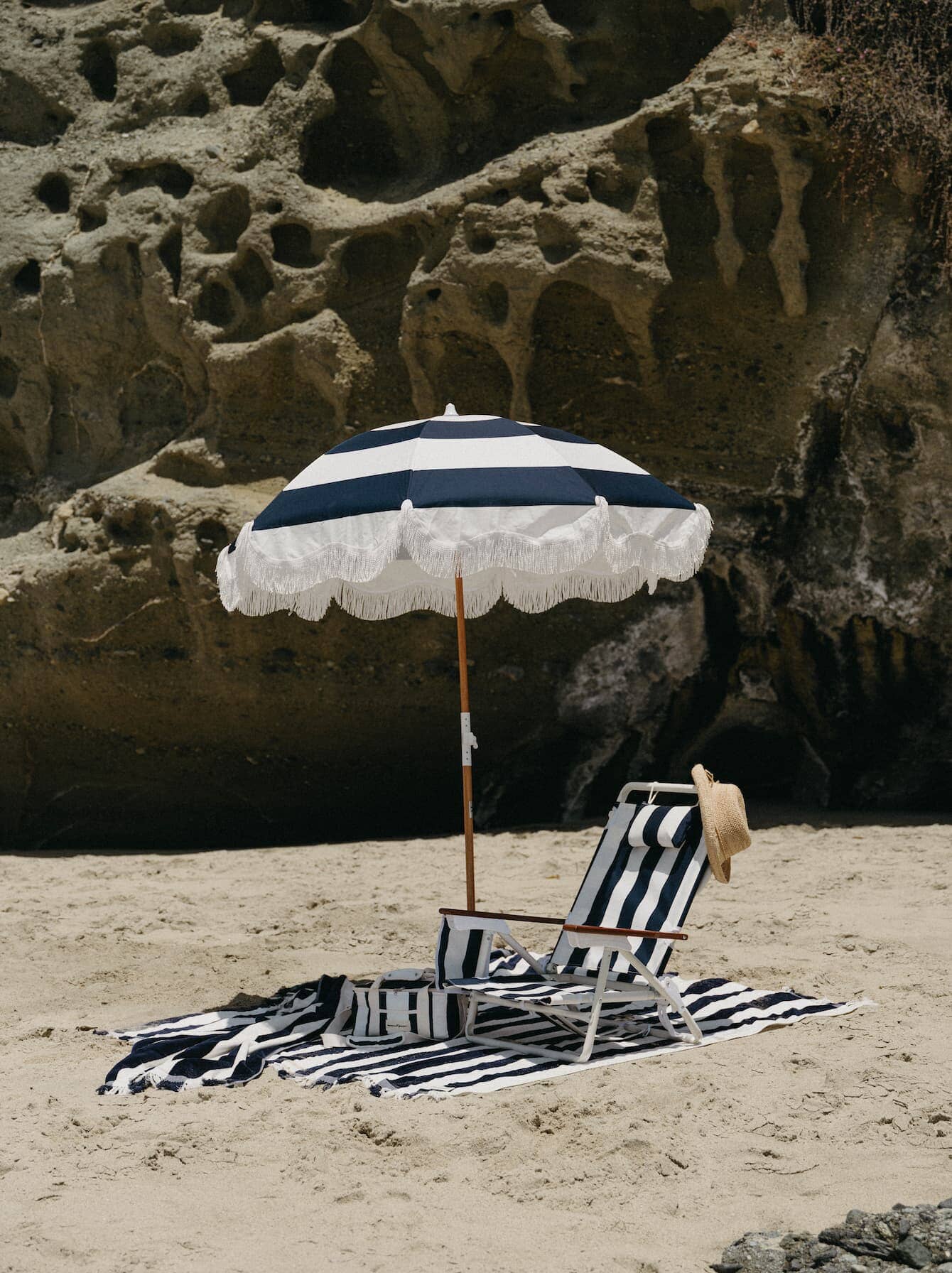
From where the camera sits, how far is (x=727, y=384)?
8.66 metres

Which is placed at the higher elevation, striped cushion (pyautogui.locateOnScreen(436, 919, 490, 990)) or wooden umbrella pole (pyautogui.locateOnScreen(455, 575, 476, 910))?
wooden umbrella pole (pyautogui.locateOnScreen(455, 575, 476, 910))

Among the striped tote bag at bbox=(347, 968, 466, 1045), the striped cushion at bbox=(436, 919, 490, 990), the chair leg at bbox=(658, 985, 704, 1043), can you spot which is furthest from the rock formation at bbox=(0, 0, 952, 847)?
the chair leg at bbox=(658, 985, 704, 1043)

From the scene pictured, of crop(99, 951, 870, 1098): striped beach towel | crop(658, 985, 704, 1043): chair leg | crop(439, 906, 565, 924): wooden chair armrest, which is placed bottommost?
crop(99, 951, 870, 1098): striped beach towel

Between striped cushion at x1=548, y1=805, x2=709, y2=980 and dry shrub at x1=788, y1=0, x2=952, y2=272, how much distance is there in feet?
15.6

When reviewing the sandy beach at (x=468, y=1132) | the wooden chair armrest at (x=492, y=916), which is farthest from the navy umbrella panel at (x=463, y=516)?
the sandy beach at (x=468, y=1132)

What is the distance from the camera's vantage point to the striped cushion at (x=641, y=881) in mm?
4934

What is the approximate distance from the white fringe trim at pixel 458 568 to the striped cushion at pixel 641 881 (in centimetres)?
93

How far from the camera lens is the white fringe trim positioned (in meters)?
4.55

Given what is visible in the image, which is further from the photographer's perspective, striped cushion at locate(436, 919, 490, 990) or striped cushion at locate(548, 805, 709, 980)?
striped cushion at locate(436, 919, 490, 990)

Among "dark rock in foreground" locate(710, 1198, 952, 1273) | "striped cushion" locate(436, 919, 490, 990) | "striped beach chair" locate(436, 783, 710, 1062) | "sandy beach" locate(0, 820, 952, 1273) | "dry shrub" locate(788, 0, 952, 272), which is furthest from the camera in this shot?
"dry shrub" locate(788, 0, 952, 272)

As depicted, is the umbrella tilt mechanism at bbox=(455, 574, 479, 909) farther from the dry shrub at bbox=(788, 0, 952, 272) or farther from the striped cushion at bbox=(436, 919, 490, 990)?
the dry shrub at bbox=(788, 0, 952, 272)

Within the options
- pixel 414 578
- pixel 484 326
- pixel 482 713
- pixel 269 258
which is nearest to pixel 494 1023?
pixel 414 578

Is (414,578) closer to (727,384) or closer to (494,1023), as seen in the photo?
(494,1023)

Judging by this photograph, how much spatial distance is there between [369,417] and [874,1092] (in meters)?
5.89
